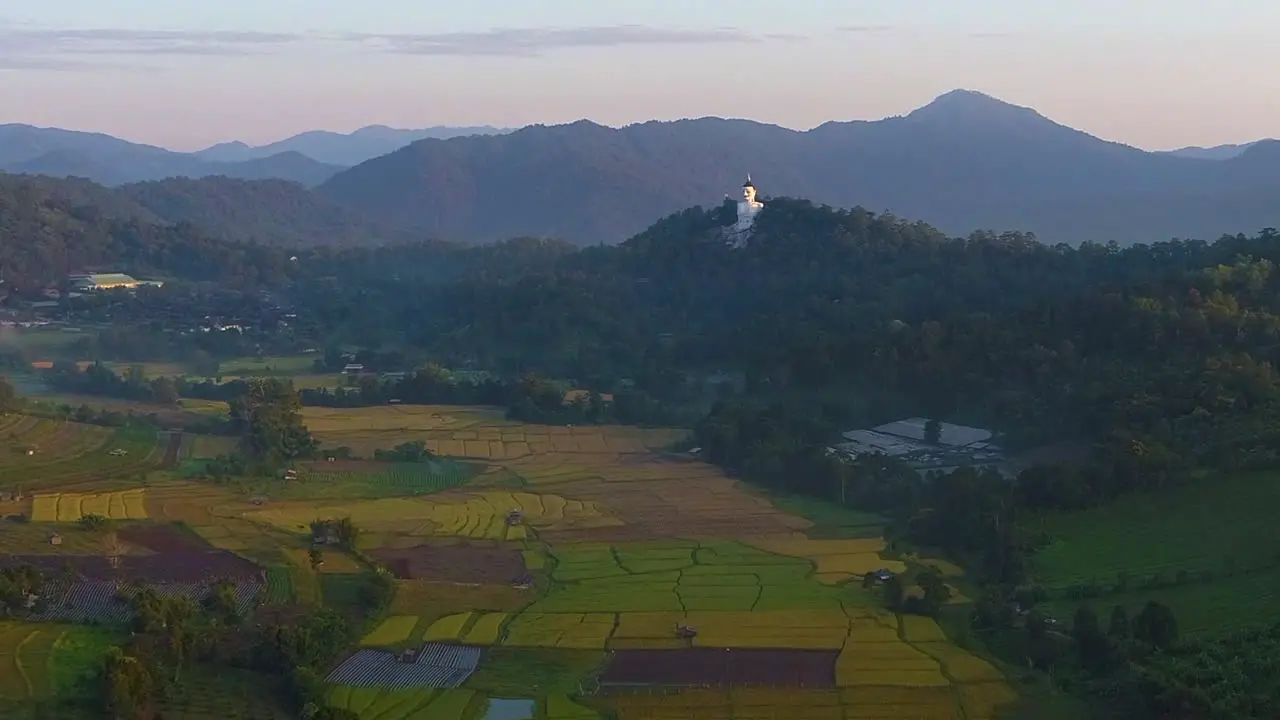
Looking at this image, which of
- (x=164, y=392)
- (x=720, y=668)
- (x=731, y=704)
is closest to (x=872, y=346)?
(x=164, y=392)

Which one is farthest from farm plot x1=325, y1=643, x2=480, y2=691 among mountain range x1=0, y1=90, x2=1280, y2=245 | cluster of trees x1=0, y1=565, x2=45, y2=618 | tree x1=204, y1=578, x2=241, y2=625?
mountain range x1=0, y1=90, x2=1280, y2=245

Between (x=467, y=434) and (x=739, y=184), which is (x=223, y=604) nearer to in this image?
(x=467, y=434)

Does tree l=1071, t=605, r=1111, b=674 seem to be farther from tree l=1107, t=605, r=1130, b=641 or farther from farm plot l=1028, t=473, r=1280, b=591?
farm plot l=1028, t=473, r=1280, b=591

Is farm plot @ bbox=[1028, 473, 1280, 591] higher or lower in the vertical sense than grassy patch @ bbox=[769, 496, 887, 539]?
higher

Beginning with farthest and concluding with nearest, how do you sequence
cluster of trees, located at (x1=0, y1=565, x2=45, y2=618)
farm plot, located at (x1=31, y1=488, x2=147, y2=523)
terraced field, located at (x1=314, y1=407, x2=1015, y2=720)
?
farm plot, located at (x1=31, y1=488, x2=147, y2=523) → cluster of trees, located at (x1=0, y1=565, x2=45, y2=618) → terraced field, located at (x1=314, y1=407, x2=1015, y2=720)

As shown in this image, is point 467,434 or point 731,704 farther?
point 467,434

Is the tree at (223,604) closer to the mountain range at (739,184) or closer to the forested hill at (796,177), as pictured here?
the mountain range at (739,184)
